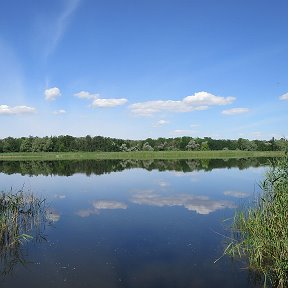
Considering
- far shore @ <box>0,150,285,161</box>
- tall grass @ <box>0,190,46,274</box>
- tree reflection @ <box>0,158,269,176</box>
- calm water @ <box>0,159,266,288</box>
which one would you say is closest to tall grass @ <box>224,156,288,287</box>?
calm water @ <box>0,159,266,288</box>

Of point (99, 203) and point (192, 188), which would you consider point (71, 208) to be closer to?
point (99, 203)

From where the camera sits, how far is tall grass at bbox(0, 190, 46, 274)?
10.4 meters

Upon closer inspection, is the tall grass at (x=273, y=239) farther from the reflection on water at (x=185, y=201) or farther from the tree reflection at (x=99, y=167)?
the tree reflection at (x=99, y=167)

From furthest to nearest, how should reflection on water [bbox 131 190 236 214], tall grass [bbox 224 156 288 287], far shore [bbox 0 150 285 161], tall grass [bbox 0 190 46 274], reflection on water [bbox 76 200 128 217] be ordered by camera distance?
far shore [bbox 0 150 285 161]
reflection on water [bbox 131 190 236 214]
reflection on water [bbox 76 200 128 217]
tall grass [bbox 0 190 46 274]
tall grass [bbox 224 156 288 287]

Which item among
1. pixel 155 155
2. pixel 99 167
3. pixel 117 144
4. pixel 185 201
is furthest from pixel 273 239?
pixel 117 144

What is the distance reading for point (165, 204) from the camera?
1922cm

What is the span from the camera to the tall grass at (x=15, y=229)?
34.2ft

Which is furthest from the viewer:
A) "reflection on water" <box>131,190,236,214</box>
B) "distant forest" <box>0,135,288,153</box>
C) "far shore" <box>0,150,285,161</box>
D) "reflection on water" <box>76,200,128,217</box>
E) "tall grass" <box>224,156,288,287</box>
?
"distant forest" <box>0,135,288,153</box>

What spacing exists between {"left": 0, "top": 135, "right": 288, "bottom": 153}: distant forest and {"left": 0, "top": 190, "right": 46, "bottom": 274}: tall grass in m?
Answer: 80.6

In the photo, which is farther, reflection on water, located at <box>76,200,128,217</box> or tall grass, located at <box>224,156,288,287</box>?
reflection on water, located at <box>76,200,128,217</box>

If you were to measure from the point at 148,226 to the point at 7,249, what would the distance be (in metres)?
5.38

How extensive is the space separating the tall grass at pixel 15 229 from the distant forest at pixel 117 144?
265 feet

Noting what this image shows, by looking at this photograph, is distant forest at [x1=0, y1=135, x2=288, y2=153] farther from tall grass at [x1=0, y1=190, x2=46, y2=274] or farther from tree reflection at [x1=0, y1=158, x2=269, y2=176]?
tall grass at [x1=0, y1=190, x2=46, y2=274]

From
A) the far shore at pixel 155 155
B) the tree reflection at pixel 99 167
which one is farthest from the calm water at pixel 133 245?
the far shore at pixel 155 155
